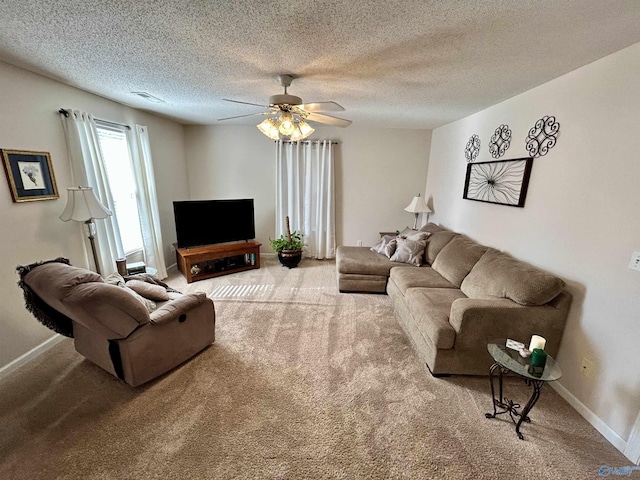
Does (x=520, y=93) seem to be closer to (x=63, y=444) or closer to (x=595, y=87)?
(x=595, y=87)

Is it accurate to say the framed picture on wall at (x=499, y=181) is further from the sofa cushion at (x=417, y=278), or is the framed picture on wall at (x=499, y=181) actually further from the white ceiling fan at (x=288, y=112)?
the white ceiling fan at (x=288, y=112)

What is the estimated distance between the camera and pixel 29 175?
7.17 ft

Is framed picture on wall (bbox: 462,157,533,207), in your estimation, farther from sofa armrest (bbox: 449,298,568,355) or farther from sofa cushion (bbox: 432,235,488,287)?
sofa armrest (bbox: 449,298,568,355)

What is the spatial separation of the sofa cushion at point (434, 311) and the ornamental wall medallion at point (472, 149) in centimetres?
174

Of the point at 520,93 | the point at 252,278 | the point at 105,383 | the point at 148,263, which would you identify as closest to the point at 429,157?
the point at 520,93

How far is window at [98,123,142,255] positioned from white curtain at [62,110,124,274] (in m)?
0.23

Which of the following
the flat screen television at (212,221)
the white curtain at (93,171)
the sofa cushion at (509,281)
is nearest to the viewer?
the sofa cushion at (509,281)

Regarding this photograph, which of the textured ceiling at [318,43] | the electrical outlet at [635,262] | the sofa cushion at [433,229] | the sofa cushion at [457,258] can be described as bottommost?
the sofa cushion at [457,258]

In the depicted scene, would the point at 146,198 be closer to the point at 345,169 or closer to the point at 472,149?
the point at 345,169

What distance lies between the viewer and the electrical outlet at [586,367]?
68.8 inches

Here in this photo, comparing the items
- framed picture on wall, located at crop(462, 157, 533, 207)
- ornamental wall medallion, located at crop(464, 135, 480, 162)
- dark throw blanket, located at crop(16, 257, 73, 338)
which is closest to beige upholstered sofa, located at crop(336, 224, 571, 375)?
framed picture on wall, located at crop(462, 157, 533, 207)

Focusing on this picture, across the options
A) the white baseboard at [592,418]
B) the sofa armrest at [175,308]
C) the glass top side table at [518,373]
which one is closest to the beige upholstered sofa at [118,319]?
the sofa armrest at [175,308]

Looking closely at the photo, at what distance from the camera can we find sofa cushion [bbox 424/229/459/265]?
133 inches

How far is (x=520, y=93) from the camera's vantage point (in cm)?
248
